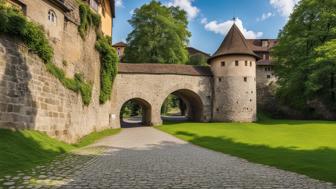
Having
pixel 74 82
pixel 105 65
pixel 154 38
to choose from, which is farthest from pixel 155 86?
pixel 74 82

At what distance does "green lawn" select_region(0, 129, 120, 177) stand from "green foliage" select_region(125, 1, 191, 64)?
30734 mm

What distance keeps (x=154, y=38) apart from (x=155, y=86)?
11.7 metres

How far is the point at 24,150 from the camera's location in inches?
398

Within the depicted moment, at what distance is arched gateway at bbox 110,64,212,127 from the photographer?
32.6 m

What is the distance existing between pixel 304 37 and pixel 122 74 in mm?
22327

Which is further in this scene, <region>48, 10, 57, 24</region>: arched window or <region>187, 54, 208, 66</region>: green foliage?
<region>187, 54, 208, 66</region>: green foliage

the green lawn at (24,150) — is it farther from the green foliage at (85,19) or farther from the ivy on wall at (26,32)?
the green foliage at (85,19)

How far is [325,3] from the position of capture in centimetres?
3450

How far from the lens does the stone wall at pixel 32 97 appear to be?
37.9ft

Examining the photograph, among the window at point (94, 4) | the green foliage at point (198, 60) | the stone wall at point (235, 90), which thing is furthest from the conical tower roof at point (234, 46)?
the green foliage at point (198, 60)

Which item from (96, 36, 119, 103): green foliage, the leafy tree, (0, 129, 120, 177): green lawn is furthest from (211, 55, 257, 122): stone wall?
(0, 129, 120, 177): green lawn

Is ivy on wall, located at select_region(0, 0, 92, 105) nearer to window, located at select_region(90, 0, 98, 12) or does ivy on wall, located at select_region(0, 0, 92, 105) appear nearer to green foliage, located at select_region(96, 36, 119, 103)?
green foliage, located at select_region(96, 36, 119, 103)

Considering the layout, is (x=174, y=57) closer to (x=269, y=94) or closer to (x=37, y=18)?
(x=269, y=94)

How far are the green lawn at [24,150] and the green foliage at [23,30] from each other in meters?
3.86
